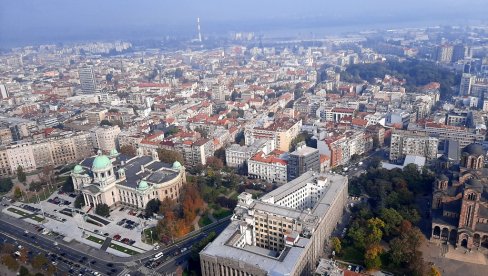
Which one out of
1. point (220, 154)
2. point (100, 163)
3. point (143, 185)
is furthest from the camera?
point (220, 154)

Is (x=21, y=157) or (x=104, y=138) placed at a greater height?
(x=104, y=138)

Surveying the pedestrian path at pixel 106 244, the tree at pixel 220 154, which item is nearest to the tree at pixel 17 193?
the pedestrian path at pixel 106 244

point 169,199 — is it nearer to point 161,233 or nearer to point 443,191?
point 161,233

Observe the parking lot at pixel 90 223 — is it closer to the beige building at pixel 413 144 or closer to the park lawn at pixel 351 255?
the park lawn at pixel 351 255

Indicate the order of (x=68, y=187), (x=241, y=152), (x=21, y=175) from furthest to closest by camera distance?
1. (x=241, y=152)
2. (x=21, y=175)
3. (x=68, y=187)

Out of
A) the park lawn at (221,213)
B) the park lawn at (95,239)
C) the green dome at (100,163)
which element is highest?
the green dome at (100,163)

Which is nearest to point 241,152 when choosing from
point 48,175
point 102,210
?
point 102,210

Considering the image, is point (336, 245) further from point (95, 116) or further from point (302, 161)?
point (95, 116)

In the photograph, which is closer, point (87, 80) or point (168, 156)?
point (168, 156)
